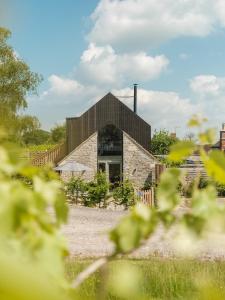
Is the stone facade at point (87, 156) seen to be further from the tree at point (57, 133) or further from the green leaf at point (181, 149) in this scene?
the tree at point (57, 133)

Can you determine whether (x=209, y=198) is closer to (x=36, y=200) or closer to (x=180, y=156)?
(x=180, y=156)

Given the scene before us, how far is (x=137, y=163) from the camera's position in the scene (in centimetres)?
2759

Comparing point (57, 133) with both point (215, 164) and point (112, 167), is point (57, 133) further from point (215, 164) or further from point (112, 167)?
point (215, 164)

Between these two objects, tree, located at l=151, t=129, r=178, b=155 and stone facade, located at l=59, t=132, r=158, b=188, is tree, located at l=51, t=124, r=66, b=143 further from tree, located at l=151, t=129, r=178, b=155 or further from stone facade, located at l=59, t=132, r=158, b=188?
stone facade, located at l=59, t=132, r=158, b=188

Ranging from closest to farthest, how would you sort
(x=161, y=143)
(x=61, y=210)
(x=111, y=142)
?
(x=61, y=210), (x=111, y=142), (x=161, y=143)

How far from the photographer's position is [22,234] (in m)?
0.43

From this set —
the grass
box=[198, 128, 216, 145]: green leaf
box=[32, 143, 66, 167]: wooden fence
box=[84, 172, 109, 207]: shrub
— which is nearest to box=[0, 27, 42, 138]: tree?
box=[32, 143, 66, 167]: wooden fence

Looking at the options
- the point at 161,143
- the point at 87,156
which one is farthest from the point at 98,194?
the point at 161,143

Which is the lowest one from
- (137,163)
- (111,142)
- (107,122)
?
(137,163)

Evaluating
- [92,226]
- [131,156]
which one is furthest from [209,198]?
[131,156]

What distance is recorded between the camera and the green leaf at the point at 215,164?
0.61 meters

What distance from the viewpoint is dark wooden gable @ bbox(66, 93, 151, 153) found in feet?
93.4

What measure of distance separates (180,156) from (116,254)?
226 mm

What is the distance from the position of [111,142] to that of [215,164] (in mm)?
28057
